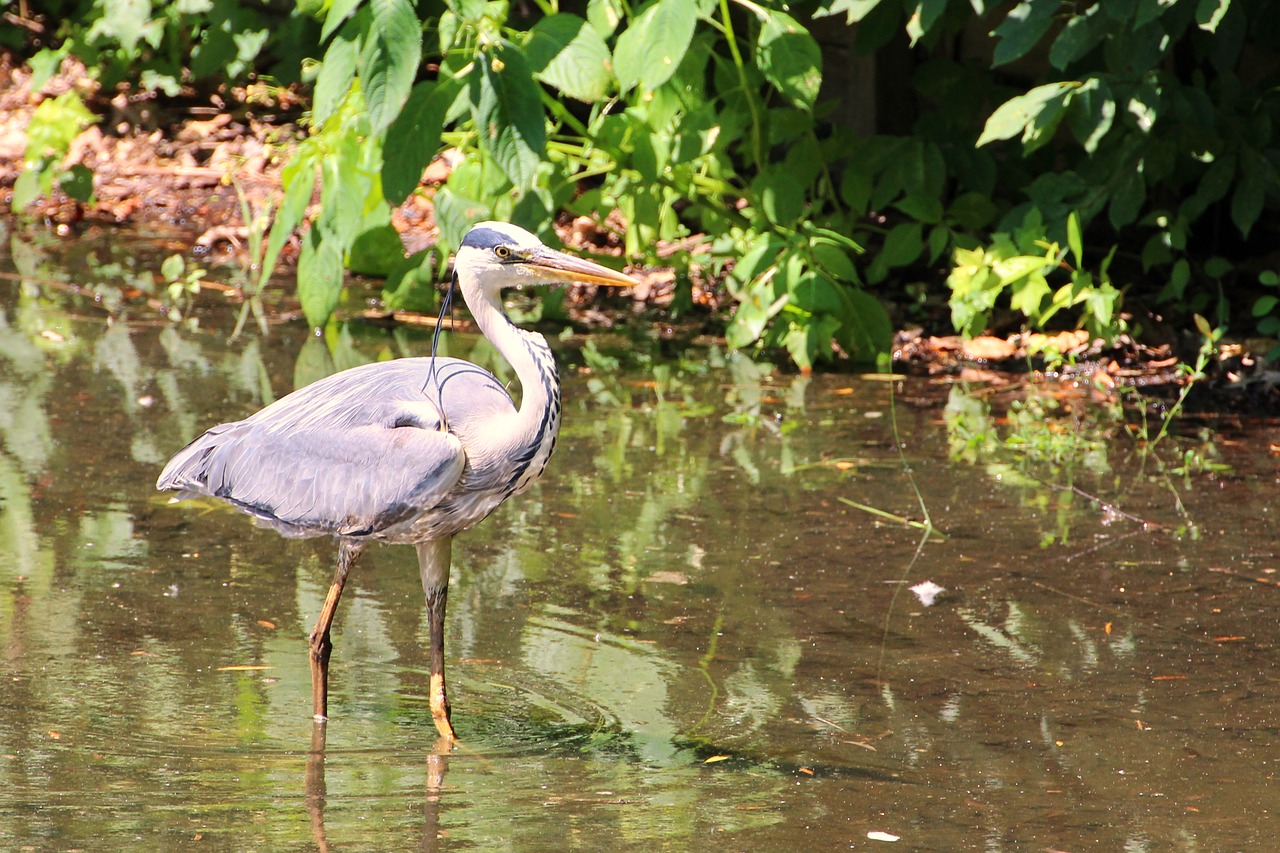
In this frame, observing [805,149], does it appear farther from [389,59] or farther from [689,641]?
[689,641]

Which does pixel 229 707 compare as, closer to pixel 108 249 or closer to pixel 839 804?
pixel 839 804

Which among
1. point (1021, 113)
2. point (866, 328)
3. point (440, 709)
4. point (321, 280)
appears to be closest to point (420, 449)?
point (440, 709)

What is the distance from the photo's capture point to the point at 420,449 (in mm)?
3721

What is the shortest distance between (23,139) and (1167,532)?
8864mm

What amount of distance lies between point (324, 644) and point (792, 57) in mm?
3559

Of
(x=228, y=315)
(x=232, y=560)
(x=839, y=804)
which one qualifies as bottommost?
(x=839, y=804)

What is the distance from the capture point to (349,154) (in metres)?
6.71

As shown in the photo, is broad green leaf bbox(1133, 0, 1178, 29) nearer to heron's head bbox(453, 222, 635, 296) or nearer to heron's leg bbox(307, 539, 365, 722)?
heron's head bbox(453, 222, 635, 296)

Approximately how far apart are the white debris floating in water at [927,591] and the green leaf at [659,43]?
2289mm

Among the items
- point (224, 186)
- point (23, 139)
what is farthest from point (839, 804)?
point (23, 139)

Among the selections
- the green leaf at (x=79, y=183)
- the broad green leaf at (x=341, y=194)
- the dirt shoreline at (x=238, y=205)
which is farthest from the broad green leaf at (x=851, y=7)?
the green leaf at (x=79, y=183)

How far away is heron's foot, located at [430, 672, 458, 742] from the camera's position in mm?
3805

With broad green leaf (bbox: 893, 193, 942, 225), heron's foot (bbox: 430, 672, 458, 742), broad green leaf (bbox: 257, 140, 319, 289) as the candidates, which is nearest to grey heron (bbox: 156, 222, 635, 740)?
heron's foot (bbox: 430, 672, 458, 742)

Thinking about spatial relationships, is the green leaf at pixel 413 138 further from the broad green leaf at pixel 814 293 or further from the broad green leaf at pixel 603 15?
the broad green leaf at pixel 814 293
